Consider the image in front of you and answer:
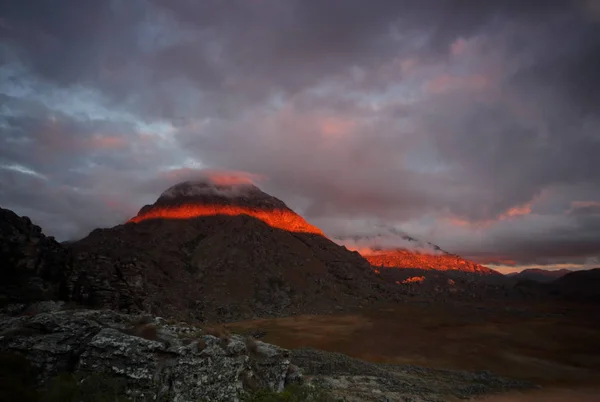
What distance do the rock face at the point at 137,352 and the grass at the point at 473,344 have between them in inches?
1512

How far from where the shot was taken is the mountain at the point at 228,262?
376 feet

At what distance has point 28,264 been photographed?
2823cm

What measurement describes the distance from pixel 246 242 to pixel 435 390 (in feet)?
417

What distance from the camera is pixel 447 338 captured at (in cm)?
6216

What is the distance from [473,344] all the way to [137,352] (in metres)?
56.5

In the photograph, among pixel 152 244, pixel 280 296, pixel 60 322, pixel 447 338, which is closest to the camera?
pixel 60 322

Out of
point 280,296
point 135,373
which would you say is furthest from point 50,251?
point 280,296

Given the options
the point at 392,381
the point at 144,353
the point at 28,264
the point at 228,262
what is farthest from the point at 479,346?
the point at 228,262

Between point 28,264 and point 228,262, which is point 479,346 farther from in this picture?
point 228,262

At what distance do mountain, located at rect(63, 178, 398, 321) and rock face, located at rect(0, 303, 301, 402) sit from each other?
243 feet

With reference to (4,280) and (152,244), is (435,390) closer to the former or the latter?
(4,280)

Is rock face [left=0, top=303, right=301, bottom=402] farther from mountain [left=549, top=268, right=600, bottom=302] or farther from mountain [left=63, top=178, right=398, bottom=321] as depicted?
mountain [left=549, top=268, right=600, bottom=302]

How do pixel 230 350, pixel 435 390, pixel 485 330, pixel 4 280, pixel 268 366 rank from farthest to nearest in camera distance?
pixel 485 330
pixel 435 390
pixel 4 280
pixel 268 366
pixel 230 350

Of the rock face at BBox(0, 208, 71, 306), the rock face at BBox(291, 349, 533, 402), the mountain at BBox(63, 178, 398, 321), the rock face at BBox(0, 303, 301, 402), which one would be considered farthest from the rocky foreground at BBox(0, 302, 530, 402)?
the mountain at BBox(63, 178, 398, 321)
